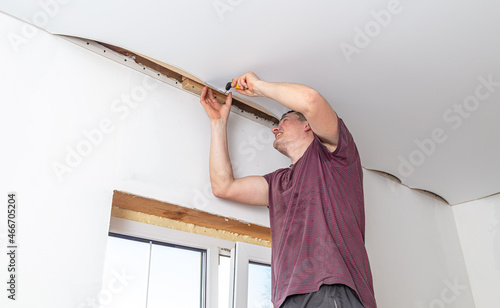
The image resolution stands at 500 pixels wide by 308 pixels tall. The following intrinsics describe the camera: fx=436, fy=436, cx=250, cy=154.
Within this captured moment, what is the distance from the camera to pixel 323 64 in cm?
191

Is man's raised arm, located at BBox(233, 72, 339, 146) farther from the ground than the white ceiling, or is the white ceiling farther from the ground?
the white ceiling

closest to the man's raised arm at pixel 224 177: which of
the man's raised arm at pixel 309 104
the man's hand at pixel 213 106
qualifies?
the man's hand at pixel 213 106

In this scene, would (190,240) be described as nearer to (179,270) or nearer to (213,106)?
(179,270)

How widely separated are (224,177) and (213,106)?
38cm

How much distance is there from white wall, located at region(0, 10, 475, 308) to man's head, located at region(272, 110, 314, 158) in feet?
0.69

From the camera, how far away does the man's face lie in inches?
79.3

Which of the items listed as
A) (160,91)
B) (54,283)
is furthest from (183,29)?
(54,283)

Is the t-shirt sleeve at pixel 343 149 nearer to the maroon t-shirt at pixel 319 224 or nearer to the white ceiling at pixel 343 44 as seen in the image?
the maroon t-shirt at pixel 319 224

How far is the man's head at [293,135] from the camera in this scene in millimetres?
1998

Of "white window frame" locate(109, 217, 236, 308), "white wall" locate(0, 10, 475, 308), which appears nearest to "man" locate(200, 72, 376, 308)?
"white wall" locate(0, 10, 475, 308)

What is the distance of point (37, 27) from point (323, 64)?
115 centimetres

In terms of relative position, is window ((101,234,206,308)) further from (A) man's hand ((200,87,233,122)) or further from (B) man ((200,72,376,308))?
(A) man's hand ((200,87,233,122))

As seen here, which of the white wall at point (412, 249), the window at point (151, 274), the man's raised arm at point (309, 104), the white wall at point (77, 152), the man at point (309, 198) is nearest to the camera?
the white wall at point (77, 152)

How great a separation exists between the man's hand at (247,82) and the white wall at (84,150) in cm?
26
